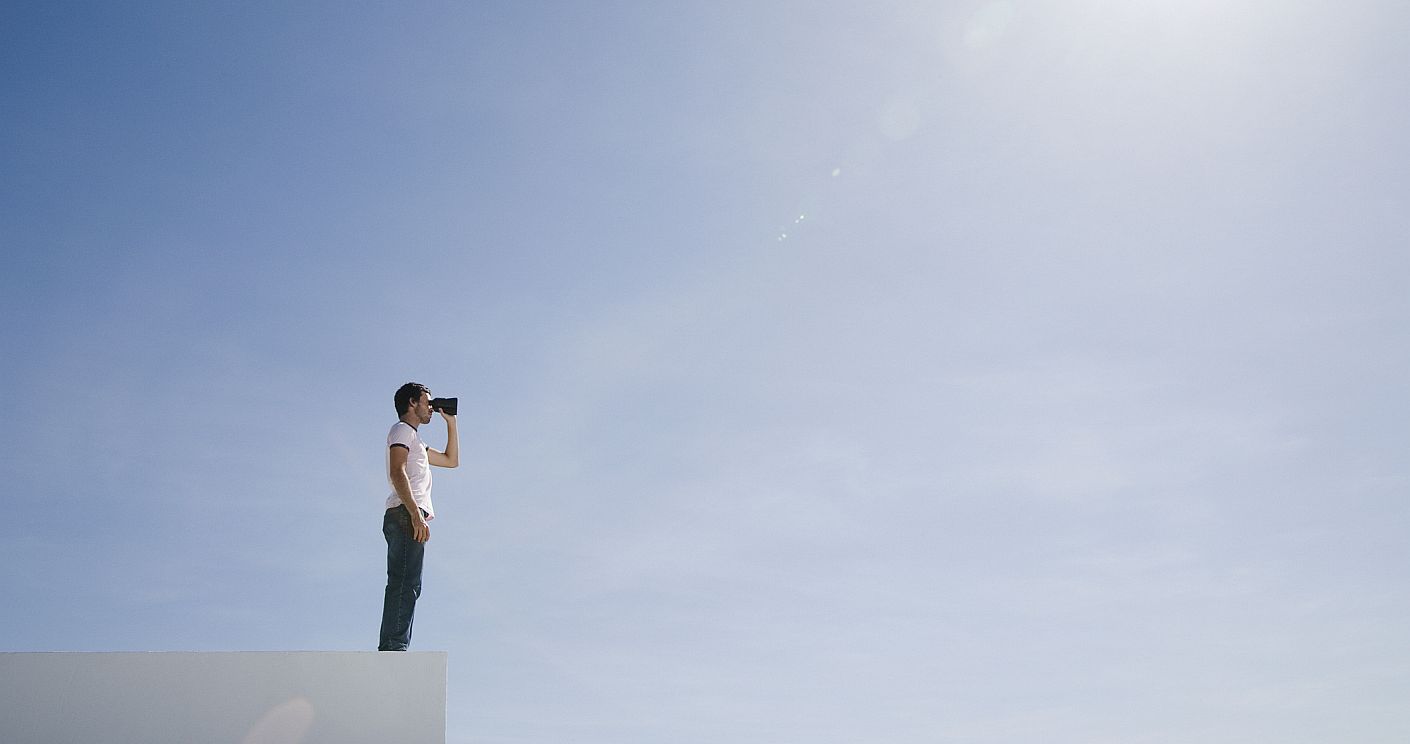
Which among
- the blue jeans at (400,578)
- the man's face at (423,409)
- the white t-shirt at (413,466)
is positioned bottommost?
the blue jeans at (400,578)

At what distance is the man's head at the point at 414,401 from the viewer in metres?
7.89

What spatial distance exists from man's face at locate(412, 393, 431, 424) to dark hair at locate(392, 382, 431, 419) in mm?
32

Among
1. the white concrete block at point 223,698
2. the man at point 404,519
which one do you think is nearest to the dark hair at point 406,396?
the man at point 404,519

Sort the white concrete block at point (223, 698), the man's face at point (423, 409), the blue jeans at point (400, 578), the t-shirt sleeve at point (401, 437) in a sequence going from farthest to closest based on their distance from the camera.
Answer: the man's face at point (423, 409), the t-shirt sleeve at point (401, 437), the blue jeans at point (400, 578), the white concrete block at point (223, 698)

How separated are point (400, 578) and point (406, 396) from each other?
1378mm

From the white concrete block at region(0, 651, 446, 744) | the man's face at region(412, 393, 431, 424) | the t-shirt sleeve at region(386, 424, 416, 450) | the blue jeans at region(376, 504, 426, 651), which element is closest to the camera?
the white concrete block at region(0, 651, 446, 744)

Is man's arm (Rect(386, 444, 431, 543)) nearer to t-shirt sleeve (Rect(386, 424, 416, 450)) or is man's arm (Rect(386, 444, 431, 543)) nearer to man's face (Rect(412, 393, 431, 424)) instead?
t-shirt sleeve (Rect(386, 424, 416, 450))

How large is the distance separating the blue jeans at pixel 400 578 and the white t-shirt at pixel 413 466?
5.1 inches

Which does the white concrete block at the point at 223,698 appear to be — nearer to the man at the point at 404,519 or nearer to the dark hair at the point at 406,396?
the man at the point at 404,519

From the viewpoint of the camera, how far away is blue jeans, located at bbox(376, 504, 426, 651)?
7199 millimetres

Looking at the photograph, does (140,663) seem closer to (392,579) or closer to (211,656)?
(211,656)

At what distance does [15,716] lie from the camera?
5957mm

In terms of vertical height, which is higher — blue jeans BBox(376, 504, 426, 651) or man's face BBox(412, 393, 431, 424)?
man's face BBox(412, 393, 431, 424)

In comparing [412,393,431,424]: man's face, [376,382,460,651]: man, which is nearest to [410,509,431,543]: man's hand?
[376,382,460,651]: man
